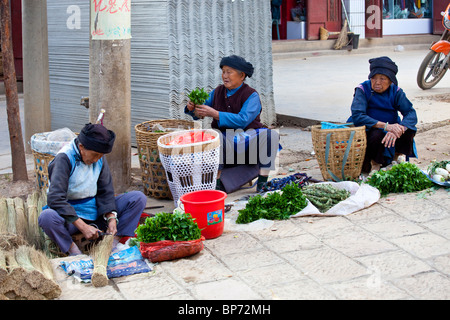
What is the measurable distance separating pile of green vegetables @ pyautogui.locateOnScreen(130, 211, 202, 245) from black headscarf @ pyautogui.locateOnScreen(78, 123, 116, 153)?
0.57m

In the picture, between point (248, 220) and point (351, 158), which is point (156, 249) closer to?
point (248, 220)

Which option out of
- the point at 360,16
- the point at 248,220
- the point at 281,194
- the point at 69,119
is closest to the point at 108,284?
the point at 248,220

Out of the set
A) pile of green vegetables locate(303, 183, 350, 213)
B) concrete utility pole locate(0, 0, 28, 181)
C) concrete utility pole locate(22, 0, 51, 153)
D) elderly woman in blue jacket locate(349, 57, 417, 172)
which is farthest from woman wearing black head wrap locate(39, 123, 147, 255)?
concrete utility pole locate(22, 0, 51, 153)

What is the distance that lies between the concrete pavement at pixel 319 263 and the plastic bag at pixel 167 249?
0.05m

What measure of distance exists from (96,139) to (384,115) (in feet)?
9.48

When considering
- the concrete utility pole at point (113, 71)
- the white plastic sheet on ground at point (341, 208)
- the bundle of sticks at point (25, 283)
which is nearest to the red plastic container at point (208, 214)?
the white plastic sheet on ground at point (341, 208)

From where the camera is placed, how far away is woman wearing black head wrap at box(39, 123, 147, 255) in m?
3.80

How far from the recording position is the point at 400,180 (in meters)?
4.86

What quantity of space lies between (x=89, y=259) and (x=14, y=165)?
2.29 metres

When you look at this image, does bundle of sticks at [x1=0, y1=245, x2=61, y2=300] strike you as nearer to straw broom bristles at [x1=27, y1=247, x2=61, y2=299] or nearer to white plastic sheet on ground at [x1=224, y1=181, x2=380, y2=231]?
straw broom bristles at [x1=27, y1=247, x2=61, y2=299]

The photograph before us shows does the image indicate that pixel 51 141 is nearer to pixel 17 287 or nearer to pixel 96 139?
pixel 96 139

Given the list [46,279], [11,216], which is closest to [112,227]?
[11,216]

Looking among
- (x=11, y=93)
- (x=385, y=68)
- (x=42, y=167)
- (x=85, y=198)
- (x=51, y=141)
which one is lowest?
(x=85, y=198)

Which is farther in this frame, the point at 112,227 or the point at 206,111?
the point at 206,111
